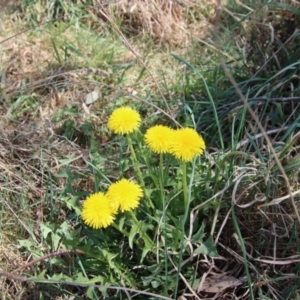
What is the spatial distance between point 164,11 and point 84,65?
637mm

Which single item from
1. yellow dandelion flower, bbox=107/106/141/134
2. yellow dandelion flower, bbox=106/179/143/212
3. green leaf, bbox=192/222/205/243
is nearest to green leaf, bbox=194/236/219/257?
green leaf, bbox=192/222/205/243

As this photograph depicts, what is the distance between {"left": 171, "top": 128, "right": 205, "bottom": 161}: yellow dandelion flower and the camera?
1.72 meters

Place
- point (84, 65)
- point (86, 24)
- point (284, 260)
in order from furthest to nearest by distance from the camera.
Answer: point (86, 24) < point (84, 65) < point (284, 260)

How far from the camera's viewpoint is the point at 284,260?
6.07ft

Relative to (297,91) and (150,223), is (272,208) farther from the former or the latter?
(297,91)

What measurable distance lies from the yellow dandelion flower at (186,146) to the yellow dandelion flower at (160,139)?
Result: 0.7 inches

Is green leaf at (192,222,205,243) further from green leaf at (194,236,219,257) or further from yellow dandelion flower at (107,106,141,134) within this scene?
yellow dandelion flower at (107,106,141,134)

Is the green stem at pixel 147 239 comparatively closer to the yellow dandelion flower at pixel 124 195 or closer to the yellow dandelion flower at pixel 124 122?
the yellow dandelion flower at pixel 124 195

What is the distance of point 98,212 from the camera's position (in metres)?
1.69

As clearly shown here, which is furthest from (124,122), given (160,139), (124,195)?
(124,195)

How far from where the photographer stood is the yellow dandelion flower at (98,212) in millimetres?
1682

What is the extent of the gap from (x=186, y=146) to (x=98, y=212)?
31 cm

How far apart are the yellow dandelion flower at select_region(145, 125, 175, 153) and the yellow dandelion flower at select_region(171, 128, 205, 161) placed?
0.02 metres

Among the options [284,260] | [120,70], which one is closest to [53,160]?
[120,70]
